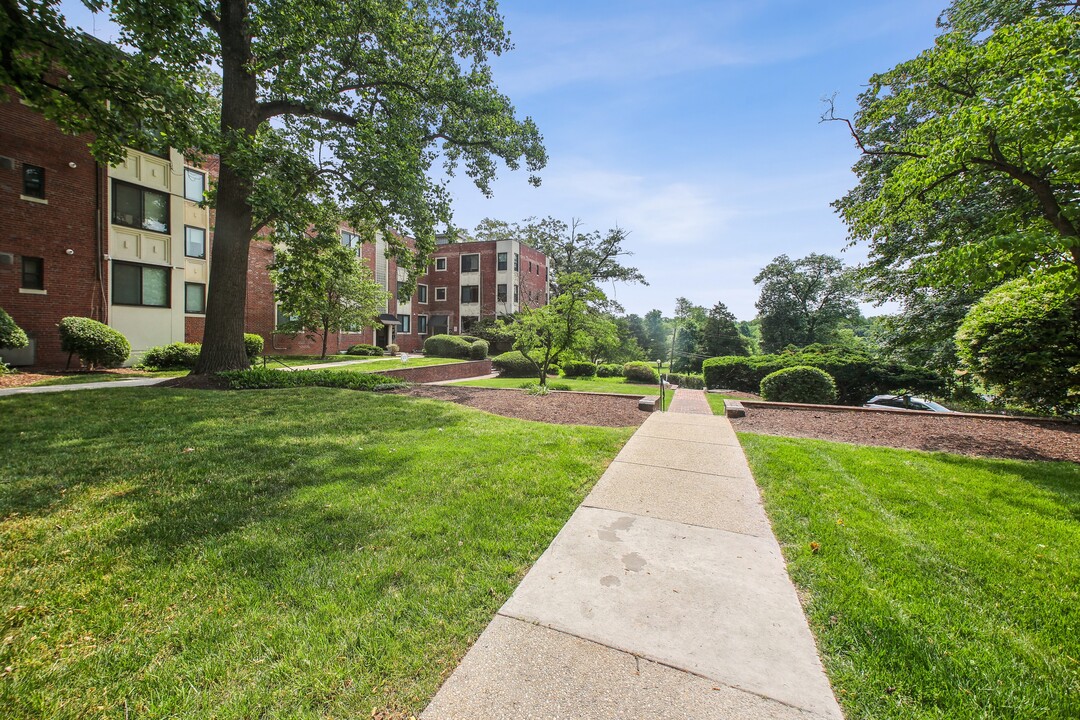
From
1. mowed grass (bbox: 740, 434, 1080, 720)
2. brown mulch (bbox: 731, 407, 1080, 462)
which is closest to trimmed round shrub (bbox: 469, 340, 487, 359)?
brown mulch (bbox: 731, 407, 1080, 462)

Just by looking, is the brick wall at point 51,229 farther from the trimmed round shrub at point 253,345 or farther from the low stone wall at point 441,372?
the low stone wall at point 441,372

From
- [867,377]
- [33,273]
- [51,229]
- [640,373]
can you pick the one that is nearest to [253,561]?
[867,377]

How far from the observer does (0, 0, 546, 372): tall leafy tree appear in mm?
8094

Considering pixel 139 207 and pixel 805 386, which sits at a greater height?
pixel 139 207

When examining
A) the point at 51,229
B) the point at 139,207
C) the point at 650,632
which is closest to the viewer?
the point at 650,632

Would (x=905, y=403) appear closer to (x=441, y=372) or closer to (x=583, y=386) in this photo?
(x=583, y=386)

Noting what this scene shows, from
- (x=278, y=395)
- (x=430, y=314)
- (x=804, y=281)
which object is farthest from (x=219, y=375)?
(x=804, y=281)

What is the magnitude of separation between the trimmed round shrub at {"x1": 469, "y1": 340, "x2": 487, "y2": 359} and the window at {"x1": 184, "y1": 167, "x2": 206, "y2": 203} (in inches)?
621

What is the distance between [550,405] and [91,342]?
15169 millimetres

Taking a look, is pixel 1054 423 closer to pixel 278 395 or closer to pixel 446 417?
pixel 446 417

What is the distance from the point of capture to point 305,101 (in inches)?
408

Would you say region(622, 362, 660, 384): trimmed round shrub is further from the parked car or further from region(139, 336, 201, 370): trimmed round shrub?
region(139, 336, 201, 370): trimmed round shrub

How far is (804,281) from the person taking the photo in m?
44.9

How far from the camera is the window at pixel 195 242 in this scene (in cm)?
1915
